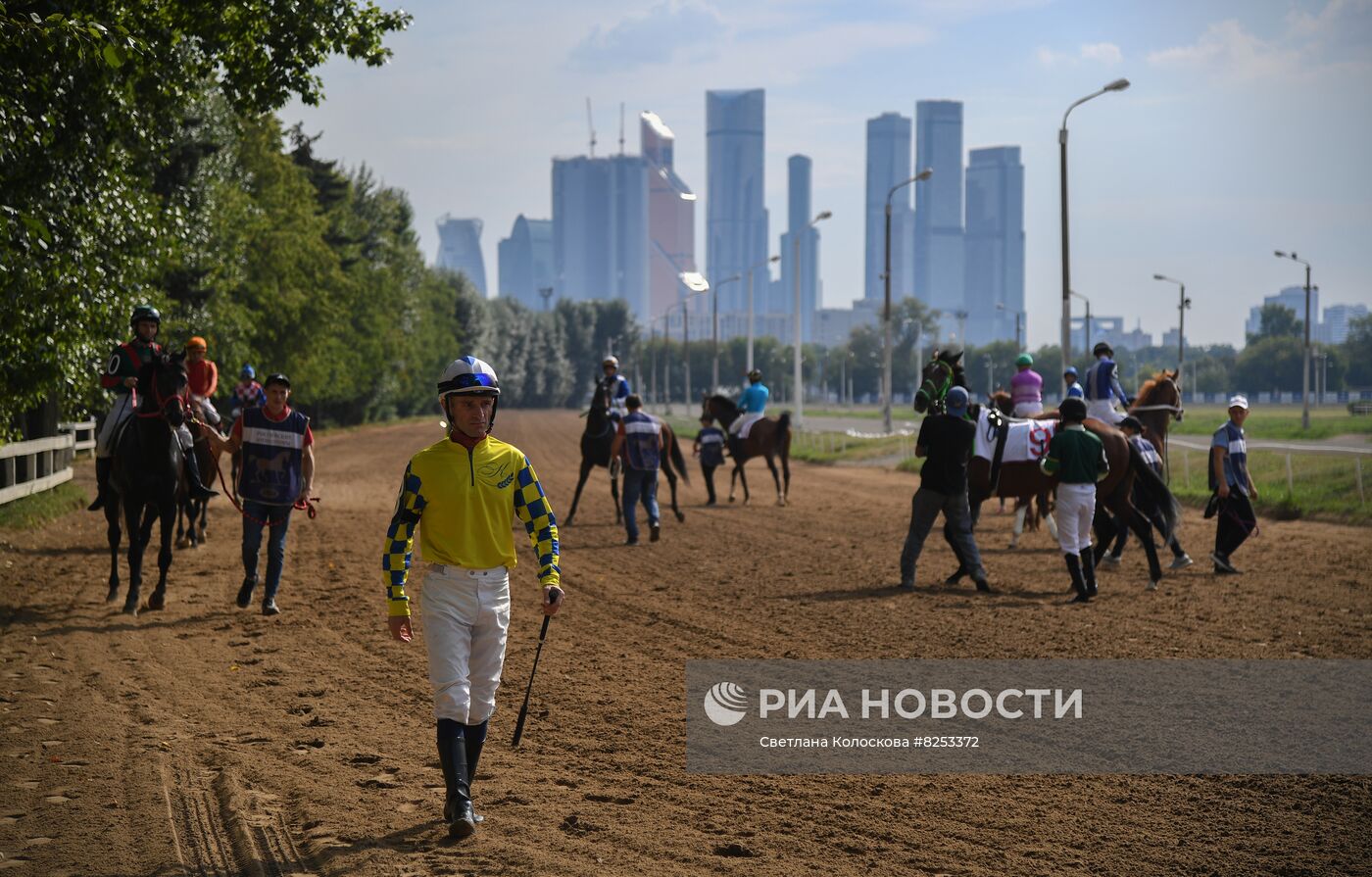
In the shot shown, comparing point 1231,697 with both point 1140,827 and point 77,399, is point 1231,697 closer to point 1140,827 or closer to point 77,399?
point 1140,827

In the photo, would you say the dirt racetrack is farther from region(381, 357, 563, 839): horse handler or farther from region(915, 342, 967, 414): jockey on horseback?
region(915, 342, 967, 414): jockey on horseback

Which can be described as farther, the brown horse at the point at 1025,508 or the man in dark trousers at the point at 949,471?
the brown horse at the point at 1025,508

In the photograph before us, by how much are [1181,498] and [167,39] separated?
1891 cm

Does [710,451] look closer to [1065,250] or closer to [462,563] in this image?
[1065,250]

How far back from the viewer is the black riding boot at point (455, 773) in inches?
237

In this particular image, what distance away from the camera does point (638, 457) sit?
57.2 ft

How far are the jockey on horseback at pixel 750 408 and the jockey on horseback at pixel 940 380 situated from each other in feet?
32.2

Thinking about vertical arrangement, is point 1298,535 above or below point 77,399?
below

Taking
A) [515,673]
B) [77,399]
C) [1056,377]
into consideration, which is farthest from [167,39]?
[1056,377]

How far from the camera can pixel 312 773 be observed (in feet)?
23.5

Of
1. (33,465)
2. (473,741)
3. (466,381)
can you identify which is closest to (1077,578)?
(473,741)

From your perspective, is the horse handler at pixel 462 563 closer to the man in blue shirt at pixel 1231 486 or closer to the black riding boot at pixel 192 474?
the black riding boot at pixel 192 474

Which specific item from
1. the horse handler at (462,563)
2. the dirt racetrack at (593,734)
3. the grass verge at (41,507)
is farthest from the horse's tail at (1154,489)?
the grass verge at (41,507)

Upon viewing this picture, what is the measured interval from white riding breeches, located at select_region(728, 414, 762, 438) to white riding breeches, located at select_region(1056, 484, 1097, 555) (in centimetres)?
1199
